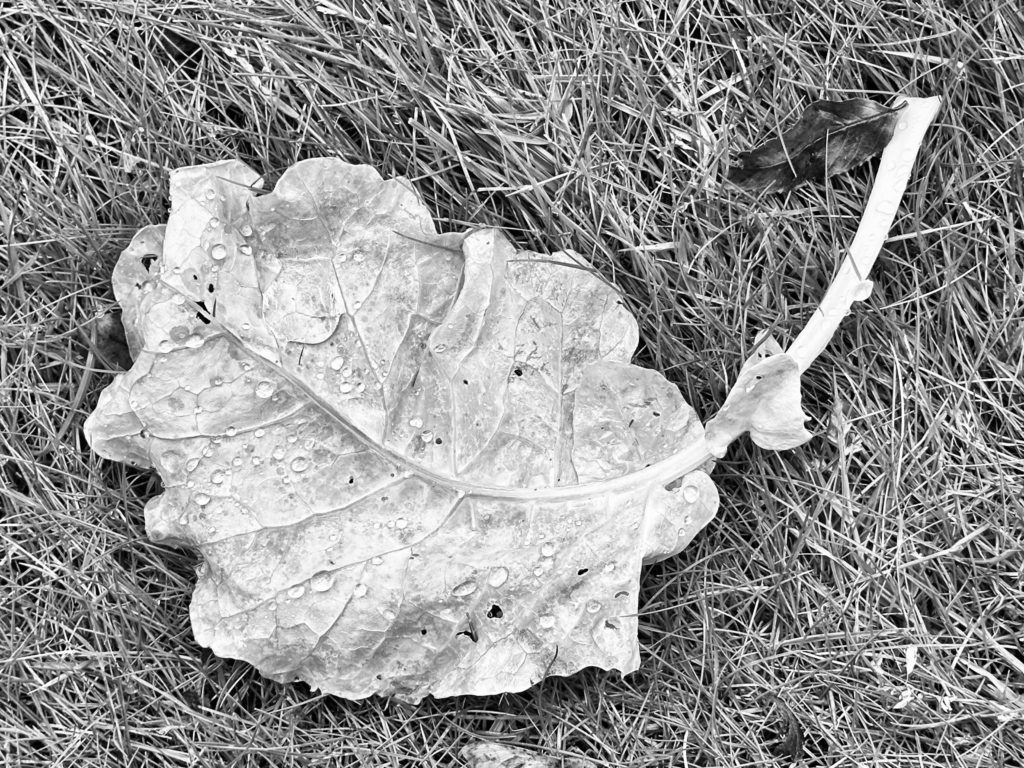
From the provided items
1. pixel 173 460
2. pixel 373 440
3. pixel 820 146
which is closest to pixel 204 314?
pixel 173 460

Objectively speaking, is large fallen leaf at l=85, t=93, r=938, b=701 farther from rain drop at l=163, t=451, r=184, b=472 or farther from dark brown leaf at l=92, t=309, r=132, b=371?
dark brown leaf at l=92, t=309, r=132, b=371

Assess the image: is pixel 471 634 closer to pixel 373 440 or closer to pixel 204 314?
pixel 373 440

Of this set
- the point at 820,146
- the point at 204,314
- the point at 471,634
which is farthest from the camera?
the point at 820,146

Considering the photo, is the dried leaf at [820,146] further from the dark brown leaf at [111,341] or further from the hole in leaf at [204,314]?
the dark brown leaf at [111,341]

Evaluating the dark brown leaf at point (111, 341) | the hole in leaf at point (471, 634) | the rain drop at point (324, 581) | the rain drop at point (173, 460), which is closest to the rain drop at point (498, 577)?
the hole in leaf at point (471, 634)

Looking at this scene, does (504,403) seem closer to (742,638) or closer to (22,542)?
(742,638)

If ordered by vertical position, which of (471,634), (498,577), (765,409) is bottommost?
(471,634)

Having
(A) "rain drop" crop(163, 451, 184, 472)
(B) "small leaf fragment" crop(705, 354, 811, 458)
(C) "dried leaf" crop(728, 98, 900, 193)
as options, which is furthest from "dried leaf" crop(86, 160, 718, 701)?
(C) "dried leaf" crop(728, 98, 900, 193)

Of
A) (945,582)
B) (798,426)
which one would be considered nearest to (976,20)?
(798,426)
